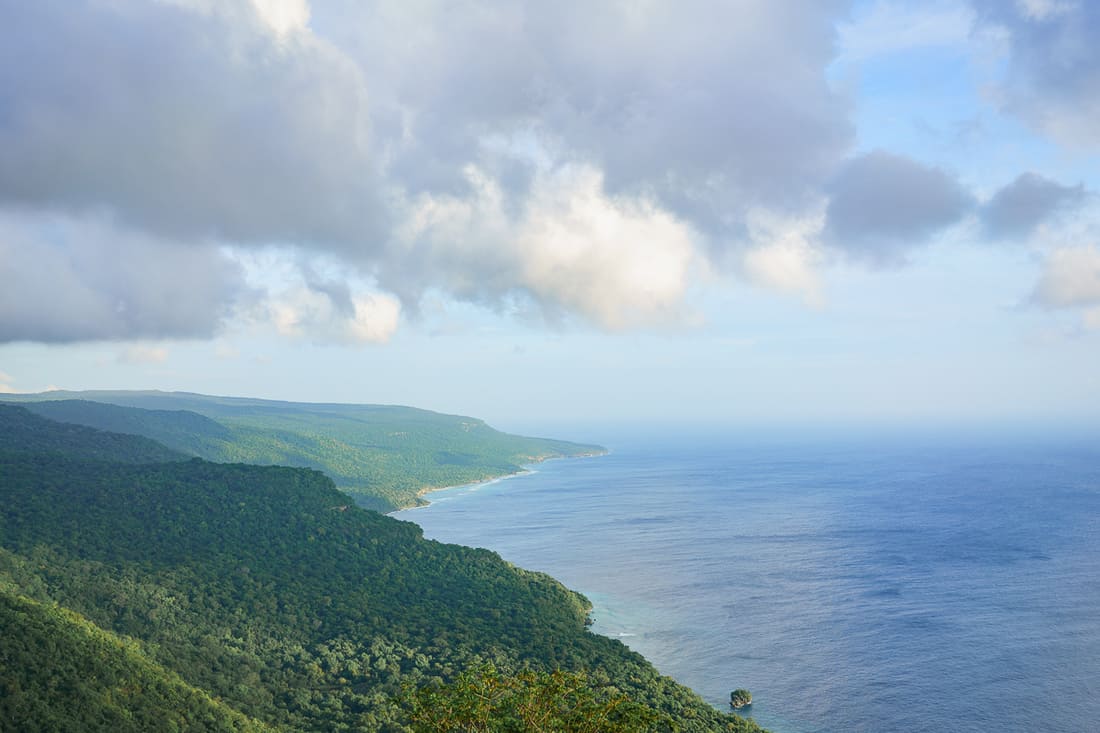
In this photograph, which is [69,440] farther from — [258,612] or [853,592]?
[853,592]

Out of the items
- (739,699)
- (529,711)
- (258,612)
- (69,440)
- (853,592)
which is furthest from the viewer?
(69,440)

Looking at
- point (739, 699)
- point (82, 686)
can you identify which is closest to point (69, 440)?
point (82, 686)

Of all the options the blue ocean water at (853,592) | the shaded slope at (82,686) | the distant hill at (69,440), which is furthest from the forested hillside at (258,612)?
the blue ocean water at (853,592)

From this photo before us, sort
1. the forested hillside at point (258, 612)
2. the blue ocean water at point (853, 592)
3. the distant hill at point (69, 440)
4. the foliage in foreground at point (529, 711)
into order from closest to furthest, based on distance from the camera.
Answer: the foliage in foreground at point (529, 711) → the forested hillside at point (258, 612) → the blue ocean water at point (853, 592) → the distant hill at point (69, 440)

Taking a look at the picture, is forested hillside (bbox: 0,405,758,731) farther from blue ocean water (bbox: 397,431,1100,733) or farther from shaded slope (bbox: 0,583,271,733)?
blue ocean water (bbox: 397,431,1100,733)

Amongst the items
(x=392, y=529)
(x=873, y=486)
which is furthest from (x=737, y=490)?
(x=392, y=529)

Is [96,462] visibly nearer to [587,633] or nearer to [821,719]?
[587,633]

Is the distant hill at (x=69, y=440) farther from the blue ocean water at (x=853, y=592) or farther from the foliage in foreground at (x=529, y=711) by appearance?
the foliage in foreground at (x=529, y=711)

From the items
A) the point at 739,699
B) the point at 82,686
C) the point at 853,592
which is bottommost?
the point at 739,699
